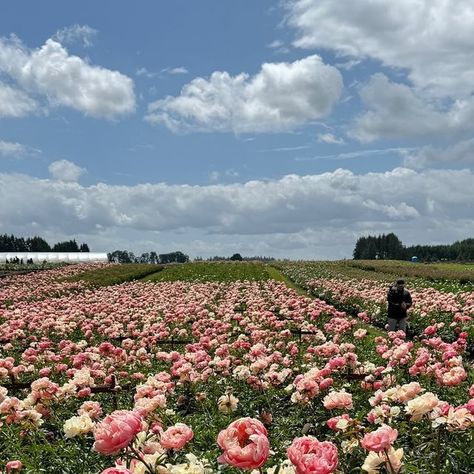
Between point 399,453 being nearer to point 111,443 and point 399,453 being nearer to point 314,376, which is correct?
point 111,443

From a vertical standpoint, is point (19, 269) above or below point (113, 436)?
below

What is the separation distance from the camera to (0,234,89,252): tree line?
122750 millimetres

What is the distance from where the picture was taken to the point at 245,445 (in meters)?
2.79

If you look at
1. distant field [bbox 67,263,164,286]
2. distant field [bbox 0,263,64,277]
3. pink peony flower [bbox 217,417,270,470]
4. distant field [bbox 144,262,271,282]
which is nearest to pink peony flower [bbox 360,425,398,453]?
pink peony flower [bbox 217,417,270,470]

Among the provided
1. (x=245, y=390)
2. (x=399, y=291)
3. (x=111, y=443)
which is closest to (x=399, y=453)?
(x=111, y=443)

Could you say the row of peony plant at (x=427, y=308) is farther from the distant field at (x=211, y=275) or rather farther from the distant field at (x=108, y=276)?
the distant field at (x=108, y=276)

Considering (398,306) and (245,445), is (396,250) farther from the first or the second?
(245,445)

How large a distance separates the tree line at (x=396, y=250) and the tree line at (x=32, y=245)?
215 ft

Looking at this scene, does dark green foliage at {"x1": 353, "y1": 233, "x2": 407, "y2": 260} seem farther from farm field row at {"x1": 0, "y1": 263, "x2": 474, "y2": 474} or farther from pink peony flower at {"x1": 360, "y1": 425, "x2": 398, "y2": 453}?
pink peony flower at {"x1": 360, "y1": 425, "x2": 398, "y2": 453}

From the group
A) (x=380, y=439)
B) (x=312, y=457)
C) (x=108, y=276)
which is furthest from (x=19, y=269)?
(x=312, y=457)

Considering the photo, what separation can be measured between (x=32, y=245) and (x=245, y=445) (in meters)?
132

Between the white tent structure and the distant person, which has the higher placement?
the white tent structure

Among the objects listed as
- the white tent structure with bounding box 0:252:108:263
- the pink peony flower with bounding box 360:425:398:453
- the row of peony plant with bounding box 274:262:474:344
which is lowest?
the row of peony plant with bounding box 274:262:474:344

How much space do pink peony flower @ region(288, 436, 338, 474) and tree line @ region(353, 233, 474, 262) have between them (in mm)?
151642
